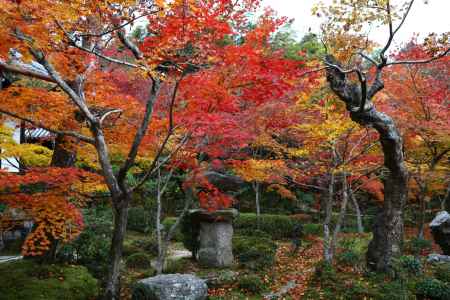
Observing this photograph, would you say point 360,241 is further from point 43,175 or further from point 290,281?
point 43,175

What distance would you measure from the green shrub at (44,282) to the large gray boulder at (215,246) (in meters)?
3.90

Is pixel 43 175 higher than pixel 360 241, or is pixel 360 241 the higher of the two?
pixel 43 175

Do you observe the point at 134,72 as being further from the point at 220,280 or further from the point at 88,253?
the point at 220,280

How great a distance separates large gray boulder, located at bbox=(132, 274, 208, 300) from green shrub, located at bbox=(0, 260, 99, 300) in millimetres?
1725

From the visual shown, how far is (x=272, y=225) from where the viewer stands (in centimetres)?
1917

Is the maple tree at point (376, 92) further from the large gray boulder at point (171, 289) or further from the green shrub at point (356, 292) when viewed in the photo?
the large gray boulder at point (171, 289)

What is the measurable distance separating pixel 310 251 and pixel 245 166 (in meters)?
5.51

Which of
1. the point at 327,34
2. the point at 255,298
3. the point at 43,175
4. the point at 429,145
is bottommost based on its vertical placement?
the point at 255,298

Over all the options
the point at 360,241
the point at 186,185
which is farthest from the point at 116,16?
the point at 360,241

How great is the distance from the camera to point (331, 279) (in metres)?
8.94

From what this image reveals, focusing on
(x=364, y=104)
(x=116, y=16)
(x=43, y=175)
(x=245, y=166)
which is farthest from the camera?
(x=245, y=166)

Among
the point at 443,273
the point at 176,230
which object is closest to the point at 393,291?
the point at 443,273

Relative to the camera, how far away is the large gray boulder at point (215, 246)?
40.2 feet

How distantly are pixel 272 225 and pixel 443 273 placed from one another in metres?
10.4
